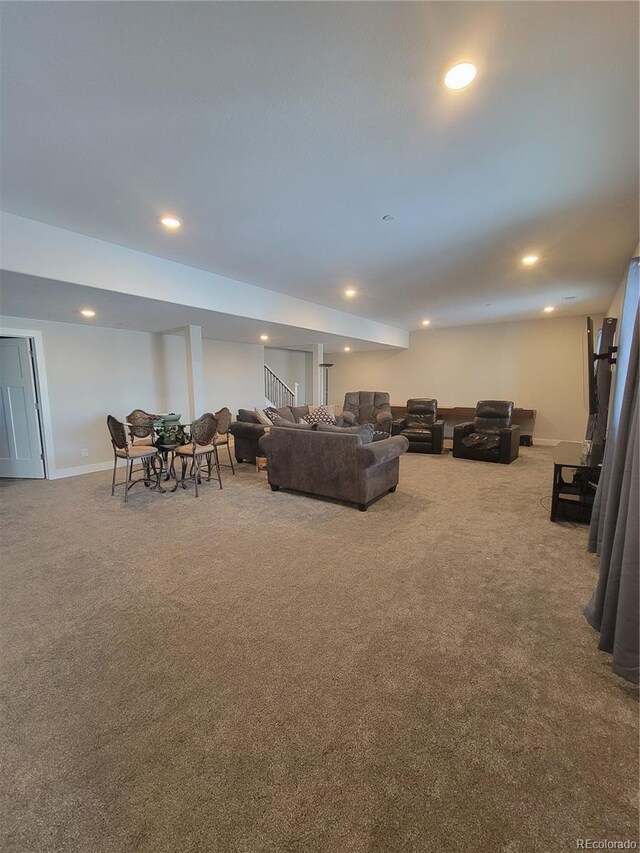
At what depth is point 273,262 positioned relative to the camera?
12.3 feet

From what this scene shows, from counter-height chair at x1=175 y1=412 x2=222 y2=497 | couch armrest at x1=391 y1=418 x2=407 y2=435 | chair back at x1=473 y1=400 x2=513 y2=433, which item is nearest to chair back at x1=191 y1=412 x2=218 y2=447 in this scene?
counter-height chair at x1=175 y1=412 x2=222 y2=497

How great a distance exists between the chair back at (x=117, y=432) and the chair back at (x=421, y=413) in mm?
5134

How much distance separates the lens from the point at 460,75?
1.46 meters

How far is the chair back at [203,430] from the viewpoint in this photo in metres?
4.38

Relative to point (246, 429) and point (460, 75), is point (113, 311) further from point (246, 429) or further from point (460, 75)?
point (460, 75)

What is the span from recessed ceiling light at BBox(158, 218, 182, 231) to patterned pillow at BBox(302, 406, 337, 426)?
14.2 feet

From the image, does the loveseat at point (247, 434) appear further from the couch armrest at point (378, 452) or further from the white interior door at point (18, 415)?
the white interior door at point (18, 415)

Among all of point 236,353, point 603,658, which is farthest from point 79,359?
point 603,658

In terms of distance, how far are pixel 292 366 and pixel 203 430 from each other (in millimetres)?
7295

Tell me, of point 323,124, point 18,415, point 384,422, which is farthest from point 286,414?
point 323,124

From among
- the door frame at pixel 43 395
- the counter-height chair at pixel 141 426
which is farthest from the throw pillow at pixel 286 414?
the door frame at pixel 43 395

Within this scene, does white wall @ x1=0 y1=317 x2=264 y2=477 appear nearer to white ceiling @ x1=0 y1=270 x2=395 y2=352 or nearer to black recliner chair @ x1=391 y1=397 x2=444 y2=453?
white ceiling @ x1=0 y1=270 x2=395 y2=352

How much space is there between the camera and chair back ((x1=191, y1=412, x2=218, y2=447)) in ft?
14.4

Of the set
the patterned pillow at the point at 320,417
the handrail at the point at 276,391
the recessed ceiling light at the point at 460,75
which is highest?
the recessed ceiling light at the point at 460,75
